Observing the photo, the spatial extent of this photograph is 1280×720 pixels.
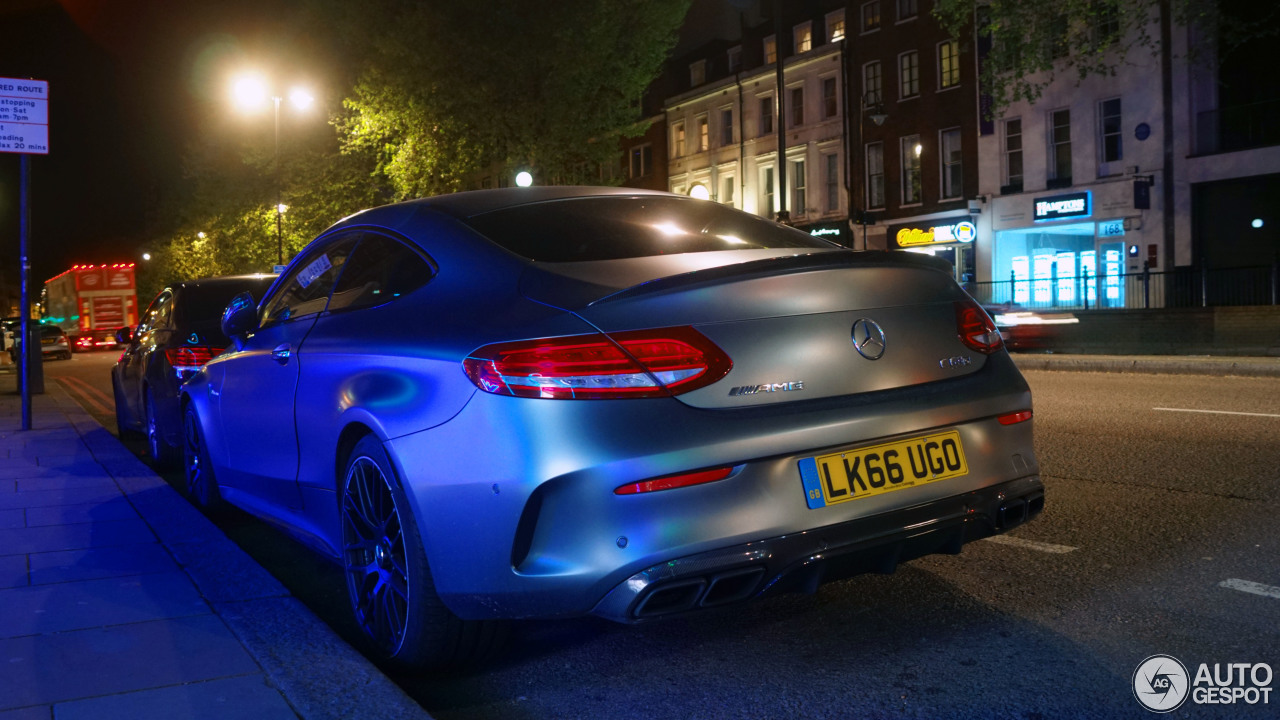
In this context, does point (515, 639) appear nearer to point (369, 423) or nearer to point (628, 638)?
point (628, 638)

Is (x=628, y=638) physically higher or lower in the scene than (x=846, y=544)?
lower

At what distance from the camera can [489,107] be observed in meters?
25.9

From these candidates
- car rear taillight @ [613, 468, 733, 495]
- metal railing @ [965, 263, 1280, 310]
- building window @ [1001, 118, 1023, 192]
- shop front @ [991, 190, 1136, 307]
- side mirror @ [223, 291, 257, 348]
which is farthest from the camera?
building window @ [1001, 118, 1023, 192]

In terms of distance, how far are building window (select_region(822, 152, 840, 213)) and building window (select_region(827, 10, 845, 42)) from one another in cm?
429

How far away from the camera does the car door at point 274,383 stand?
14.7 feet

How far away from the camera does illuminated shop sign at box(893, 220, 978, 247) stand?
118 feet

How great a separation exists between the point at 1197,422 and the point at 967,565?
205 inches

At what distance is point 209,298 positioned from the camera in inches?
348

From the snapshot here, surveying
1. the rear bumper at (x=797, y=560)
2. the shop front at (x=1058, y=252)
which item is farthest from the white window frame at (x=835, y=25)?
the rear bumper at (x=797, y=560)

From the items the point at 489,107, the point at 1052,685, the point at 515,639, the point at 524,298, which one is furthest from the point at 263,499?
the point at 489,107

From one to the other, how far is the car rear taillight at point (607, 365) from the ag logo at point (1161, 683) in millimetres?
1455

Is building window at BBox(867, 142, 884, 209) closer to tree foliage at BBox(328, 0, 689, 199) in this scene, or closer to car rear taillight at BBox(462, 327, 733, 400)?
tree foliage at BBox(328, 0, 689, 199)

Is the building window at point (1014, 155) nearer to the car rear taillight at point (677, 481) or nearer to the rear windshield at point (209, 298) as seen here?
the rear windshield at point (209, 298)

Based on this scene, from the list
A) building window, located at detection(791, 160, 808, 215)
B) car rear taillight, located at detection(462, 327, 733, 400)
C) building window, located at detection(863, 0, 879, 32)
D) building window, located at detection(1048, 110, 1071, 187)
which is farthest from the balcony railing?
car rear taillight, located at detection(462, 327, 733, 400)
